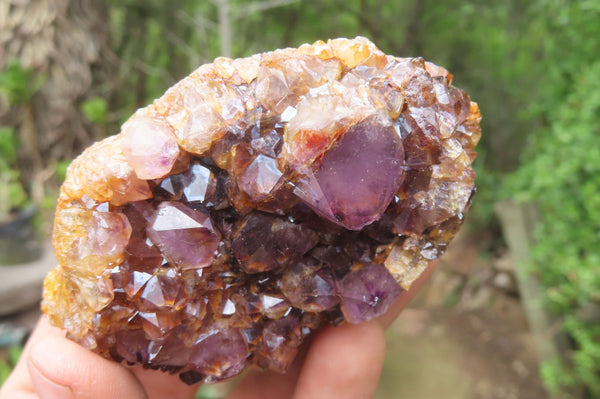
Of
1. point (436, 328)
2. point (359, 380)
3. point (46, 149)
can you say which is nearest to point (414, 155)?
point (359, 380)

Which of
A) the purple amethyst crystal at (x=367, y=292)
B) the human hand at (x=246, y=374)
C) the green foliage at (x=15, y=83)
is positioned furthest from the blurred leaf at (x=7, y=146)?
the purple amethyst crystal at (x=367, y=292)

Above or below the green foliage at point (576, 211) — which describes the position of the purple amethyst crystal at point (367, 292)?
above

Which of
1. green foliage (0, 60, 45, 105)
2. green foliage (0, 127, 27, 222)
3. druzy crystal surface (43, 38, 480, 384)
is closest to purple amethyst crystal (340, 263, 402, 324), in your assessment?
druzy crystal surface (43, 38, 480, 384)

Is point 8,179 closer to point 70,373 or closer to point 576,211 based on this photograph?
point 70,373

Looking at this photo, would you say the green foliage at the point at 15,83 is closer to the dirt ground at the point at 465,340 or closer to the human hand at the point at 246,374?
the human hand at the point at 246,374

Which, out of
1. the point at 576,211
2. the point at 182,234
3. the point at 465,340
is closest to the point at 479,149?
the point at 465,340

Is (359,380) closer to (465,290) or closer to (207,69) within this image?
(207,69)
